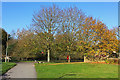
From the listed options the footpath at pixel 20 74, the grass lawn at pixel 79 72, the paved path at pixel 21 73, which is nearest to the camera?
the grass lawn at pixel 79 72

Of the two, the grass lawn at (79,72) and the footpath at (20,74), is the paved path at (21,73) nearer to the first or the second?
the footpath at (20,74)

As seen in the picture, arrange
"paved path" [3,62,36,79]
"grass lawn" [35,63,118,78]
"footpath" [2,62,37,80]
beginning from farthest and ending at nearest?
"paved path" [3,62,36,79] → "footpath" [2,62,37,80] → "grass lawn" [35,63,118,78]

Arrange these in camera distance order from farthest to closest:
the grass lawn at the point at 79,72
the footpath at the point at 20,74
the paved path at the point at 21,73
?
1. the paved path at the point at 21,73
2. the footpath at the point at 20,74
3. the grass lawn at the point at 79,72

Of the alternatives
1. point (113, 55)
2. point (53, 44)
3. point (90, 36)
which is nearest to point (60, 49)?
point (53, 44)

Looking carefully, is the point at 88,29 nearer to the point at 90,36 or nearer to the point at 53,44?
the point at 90,36

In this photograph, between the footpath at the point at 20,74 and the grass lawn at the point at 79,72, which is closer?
the grass lawn at the point at 79,72


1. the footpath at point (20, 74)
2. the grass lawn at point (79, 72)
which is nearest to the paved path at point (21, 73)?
the footpath at point (20, 74)

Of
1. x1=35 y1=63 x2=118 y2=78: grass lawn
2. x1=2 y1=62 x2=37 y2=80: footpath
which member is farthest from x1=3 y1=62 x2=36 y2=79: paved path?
x1=35 y1=63 x2=118 y2=78: grass lawn

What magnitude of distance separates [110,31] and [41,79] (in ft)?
60.9

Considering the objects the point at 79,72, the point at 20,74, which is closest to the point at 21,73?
the point at 20,74

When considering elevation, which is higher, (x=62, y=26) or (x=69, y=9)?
(x=69, y=9)

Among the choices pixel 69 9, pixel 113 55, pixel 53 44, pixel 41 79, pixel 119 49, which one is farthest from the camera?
pixel 69 9

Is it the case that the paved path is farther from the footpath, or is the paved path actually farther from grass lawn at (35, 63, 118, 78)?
grass lawn at (35, 63, 118, 78)

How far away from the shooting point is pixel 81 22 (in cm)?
2952
